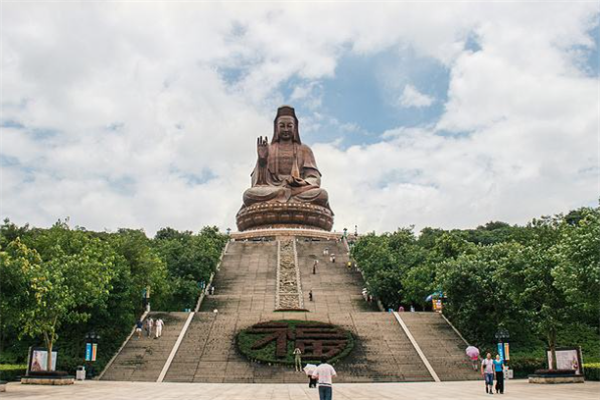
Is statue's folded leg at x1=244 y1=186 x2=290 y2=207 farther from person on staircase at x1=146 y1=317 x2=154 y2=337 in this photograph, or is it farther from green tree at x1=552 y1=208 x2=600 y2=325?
green tree at x1=552 y1=208 x2=600 y2=325

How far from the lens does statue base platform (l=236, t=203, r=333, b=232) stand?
53062mm

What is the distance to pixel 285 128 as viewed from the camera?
56.1m

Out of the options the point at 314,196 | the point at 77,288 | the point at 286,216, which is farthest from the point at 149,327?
the point at 314,196

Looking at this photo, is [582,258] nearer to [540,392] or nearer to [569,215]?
[540,392]

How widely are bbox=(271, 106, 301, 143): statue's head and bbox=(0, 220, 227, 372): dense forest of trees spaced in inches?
1009

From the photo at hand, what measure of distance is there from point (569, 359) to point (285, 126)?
40552 millimetres

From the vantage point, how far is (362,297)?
33250 millimetres

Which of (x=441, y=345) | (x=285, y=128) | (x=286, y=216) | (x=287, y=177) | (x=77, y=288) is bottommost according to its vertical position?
(x=441, y=345)

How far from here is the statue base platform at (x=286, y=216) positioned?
53062 mm

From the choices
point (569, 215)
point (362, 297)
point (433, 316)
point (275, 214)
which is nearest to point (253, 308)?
point (362, 297)

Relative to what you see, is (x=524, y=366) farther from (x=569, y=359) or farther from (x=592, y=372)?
(x=569, y=359)

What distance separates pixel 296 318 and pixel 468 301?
7.41 m

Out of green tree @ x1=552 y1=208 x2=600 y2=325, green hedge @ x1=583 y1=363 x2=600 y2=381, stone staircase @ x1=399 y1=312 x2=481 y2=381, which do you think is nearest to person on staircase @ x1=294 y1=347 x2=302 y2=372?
stone staircase @ x1=399 y1=312 x2=481 y2=381

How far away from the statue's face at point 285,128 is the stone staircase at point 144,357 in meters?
31.8
